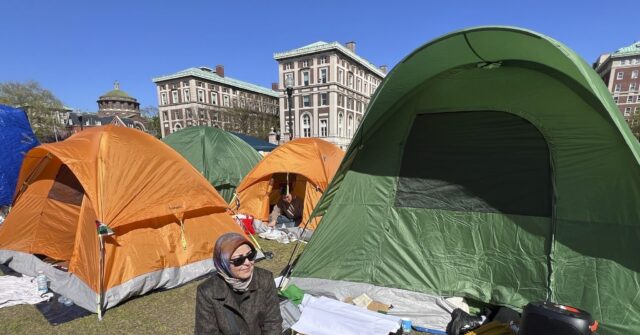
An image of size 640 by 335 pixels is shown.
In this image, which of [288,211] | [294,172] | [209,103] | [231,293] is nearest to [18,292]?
[231,293]

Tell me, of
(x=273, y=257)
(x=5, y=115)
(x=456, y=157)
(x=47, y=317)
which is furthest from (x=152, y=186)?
(x=5, y=115)

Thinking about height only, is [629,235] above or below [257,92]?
below

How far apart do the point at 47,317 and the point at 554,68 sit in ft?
22.4

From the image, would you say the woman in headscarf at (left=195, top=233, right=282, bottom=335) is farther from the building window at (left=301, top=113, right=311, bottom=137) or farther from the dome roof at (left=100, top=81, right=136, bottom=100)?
the dome roof at (left=100, top=81, right=136, bottom=100)

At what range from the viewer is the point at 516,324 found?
322 cm

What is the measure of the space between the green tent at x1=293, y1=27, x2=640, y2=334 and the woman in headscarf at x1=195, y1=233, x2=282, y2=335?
2411 mm

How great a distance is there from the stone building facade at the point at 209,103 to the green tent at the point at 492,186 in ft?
178

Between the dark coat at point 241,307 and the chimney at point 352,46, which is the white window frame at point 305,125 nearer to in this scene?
the chimney at point 352,46

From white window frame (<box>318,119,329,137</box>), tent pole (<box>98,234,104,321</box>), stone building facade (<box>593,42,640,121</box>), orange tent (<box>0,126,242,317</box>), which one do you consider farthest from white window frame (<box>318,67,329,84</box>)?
stone building facade (<box>593,42,640,121</box>)

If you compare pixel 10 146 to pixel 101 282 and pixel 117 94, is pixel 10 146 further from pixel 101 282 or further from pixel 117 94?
pixel 117 94

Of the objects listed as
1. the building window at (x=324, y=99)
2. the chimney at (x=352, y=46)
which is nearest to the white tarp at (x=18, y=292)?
the building window at (x=324, y=99)

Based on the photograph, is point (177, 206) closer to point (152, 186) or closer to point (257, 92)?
point (152, 186)

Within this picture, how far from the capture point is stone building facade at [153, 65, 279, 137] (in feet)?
187

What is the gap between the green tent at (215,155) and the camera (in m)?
9.27
